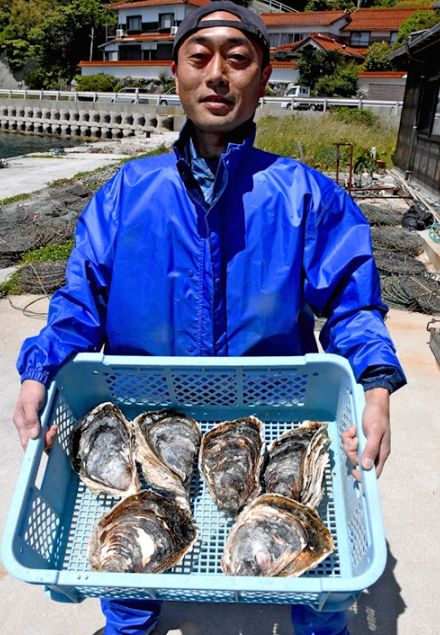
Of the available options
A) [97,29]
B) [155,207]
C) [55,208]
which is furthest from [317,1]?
[155,207]

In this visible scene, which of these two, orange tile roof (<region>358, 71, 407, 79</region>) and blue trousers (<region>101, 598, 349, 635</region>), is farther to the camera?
orange tile roof (<region>358, 71, 407, 79</region>)

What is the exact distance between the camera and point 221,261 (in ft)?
6.26

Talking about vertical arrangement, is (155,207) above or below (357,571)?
above

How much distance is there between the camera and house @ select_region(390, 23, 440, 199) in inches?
428

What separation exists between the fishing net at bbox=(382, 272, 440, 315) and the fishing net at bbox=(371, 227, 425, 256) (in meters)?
1.21

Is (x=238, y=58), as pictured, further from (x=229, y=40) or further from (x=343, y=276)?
(x=343, y=276)

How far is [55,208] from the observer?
9.70 m

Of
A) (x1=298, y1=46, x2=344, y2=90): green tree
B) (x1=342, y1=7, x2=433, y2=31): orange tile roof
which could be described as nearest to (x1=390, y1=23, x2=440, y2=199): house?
(x1=298, y1=46, x2=344, y2=90): green tree

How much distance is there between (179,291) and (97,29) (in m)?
63.8

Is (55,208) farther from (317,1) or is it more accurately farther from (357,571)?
(317,1)

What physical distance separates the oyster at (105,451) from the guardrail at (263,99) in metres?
27.8

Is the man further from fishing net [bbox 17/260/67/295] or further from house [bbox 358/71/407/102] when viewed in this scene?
house [bbox 358/71/407/102]

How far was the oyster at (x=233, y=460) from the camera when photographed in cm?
181

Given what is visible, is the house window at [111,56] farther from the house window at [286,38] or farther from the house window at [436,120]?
the house window at [436,120]
